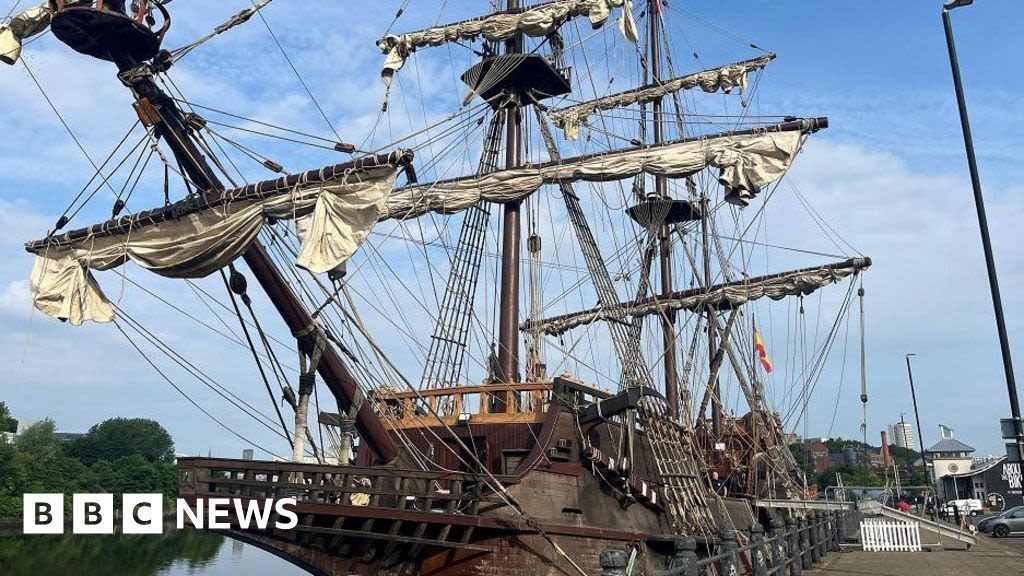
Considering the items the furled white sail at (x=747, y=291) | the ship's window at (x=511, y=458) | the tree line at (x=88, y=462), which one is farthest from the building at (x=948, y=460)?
the tree line at (x=88, y=462)

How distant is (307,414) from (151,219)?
3546mm

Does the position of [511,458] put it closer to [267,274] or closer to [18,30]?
[267,274]

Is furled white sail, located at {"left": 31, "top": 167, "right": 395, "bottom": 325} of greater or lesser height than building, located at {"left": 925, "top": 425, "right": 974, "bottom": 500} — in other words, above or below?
above

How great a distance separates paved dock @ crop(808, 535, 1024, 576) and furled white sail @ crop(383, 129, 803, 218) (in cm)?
762

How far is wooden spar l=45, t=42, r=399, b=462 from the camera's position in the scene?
1124cm

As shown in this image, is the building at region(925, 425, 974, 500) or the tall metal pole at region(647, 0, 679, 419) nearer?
the tall metal pole at region(647, 0, 679, 419)

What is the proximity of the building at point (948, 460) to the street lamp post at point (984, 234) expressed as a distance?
2955 cm

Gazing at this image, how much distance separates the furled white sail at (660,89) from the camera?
94.6 feet

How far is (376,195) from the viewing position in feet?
35.8

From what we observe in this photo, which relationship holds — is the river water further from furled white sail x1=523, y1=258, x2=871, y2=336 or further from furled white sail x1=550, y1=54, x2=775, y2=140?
furled white sail x1=550, y1=54, x2=775, y2=140

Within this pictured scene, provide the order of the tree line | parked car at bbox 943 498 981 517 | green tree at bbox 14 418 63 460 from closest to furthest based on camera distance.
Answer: parked car at bbox 943 498 981 517
the tree line
green tree at bbox 14 418 63 460

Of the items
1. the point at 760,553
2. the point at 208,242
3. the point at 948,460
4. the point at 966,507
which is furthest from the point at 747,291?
the point at 948,460

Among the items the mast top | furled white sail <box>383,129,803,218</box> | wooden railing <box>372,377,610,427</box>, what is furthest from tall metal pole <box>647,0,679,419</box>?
the mast top

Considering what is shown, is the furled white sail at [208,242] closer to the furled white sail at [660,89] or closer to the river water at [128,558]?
the furled white sail at [660,89]
